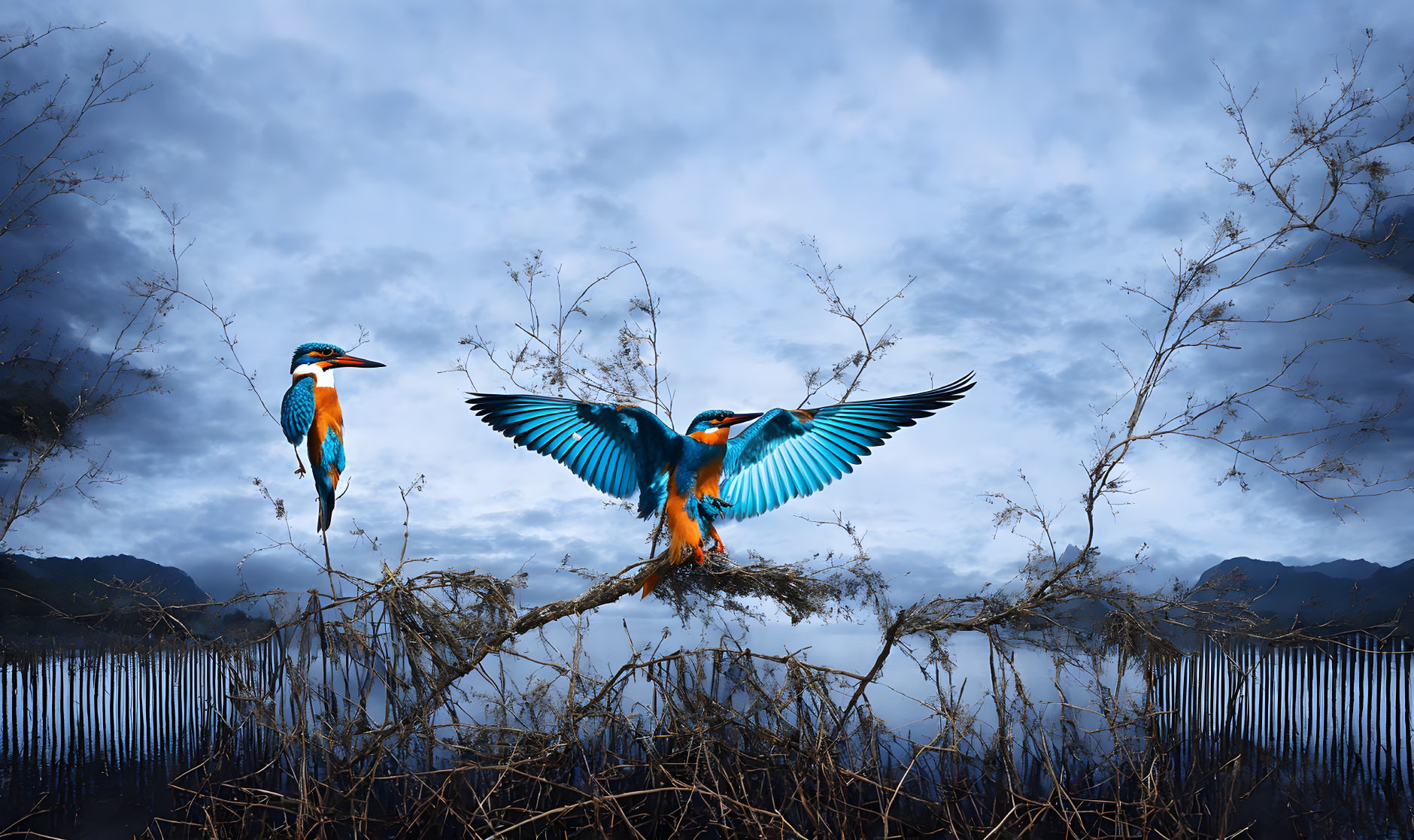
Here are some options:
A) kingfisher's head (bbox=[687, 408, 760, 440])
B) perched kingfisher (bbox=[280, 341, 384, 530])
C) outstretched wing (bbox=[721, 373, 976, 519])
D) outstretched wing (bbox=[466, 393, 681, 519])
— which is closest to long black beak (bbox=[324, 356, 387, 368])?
perched kingfisher (bbox=[280, 341, 384, 530])

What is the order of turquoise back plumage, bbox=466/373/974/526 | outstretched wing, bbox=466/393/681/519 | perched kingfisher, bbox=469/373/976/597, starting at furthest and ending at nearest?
outstretched wing, bbox=466/393/681/519
turquoise back plumage, bbox=466/373/974/526
perched kingfisher, bbox=469/373/976/597

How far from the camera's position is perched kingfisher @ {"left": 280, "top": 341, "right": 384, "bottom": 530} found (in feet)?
15.6

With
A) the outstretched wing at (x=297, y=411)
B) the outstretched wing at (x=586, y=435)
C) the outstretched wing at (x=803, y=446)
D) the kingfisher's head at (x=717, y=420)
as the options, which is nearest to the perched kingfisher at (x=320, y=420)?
the outstretched wing at (x=297, y=411)

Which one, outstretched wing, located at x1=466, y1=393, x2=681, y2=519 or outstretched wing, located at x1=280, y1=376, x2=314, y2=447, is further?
outstretched wing, located at x1=466, y1=393, x2=681, y2=519

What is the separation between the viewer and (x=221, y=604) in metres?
4.80

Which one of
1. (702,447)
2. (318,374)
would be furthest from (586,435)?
(318,374)

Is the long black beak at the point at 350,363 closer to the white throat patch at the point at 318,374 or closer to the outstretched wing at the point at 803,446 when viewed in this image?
the white throat patch at the point at 318,374

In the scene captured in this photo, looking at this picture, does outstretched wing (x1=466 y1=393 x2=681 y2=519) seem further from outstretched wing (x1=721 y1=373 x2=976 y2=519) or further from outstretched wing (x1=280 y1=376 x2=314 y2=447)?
outstretched wing (x1=280 y1=376 x2=314 y2=447)

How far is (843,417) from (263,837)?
16.1 ft

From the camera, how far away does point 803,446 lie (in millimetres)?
5008

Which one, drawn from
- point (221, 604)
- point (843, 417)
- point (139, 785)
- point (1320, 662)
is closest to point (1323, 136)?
point (843, 417)

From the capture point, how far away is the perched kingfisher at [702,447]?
15.3 feet

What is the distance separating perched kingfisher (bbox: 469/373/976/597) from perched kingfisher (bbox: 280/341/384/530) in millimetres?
797

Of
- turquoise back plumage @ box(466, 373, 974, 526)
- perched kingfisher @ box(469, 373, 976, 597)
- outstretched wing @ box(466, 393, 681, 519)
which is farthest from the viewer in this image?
outstretched wing @ box(466, 393, 681, 519)
